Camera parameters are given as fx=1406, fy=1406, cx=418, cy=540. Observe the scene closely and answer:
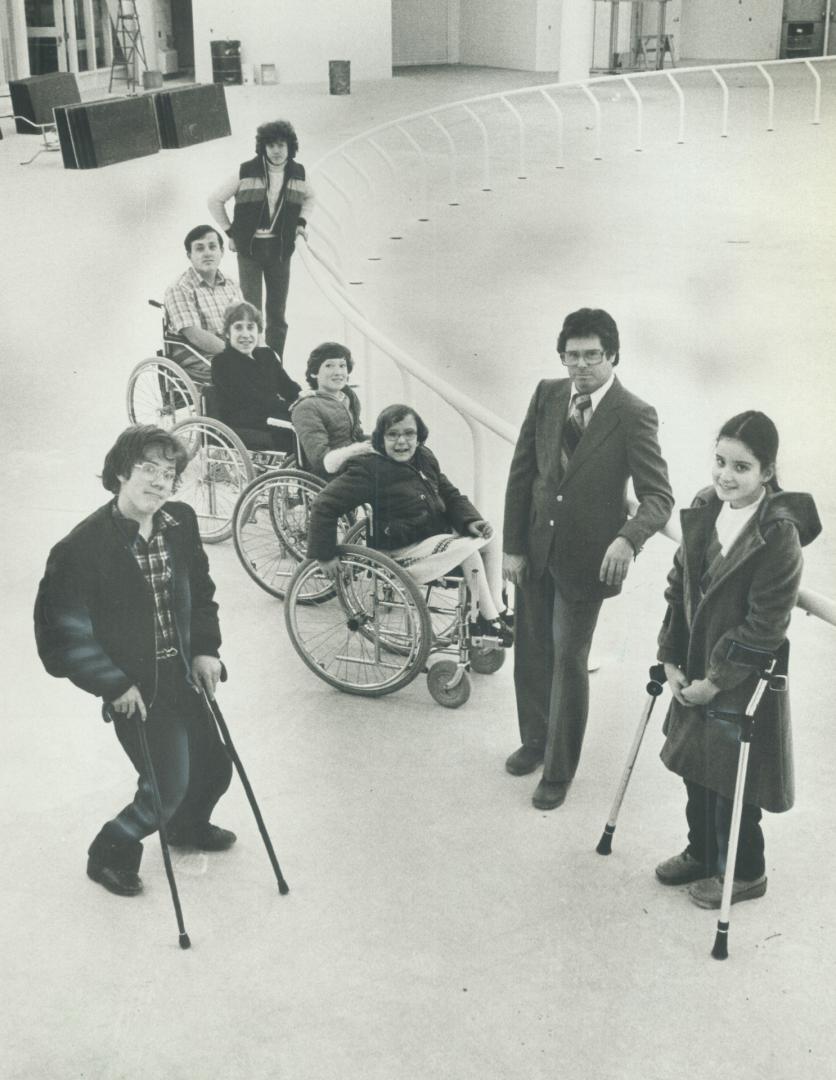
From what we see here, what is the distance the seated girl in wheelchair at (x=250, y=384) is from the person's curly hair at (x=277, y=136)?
1.10m

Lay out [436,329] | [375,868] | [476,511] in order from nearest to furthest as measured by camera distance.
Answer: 1. [375,868]
2. [476,511]
3. [436,329]

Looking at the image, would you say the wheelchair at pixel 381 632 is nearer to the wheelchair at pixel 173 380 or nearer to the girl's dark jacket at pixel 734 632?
the wheelchair at pixel 173 380

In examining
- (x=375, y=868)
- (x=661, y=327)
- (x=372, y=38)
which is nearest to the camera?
(x=375, y=868)

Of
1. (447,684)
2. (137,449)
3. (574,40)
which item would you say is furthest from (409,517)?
(574,40)

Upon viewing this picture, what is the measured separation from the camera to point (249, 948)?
14.3 feet

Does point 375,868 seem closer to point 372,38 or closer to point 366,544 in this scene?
point 366,544

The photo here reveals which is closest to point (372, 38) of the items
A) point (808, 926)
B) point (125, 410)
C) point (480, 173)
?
point (125, 410)

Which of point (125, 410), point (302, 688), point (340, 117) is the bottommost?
point (302, 688)

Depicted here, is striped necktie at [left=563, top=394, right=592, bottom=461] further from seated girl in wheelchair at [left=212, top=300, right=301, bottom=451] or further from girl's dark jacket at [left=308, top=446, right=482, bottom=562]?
seated girl in wheelchair at [left=212, top=300, right=301, bottom=451]

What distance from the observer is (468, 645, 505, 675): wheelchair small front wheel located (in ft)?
19.8

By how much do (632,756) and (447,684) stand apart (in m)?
1.32

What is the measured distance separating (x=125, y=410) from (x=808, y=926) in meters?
4.84

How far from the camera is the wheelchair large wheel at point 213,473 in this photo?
6.76 meters

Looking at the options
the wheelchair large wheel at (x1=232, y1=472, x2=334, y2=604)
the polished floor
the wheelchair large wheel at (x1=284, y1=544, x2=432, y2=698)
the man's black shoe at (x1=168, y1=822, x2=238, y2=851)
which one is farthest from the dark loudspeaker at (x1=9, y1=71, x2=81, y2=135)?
the man's black shoe at (x1=168, y1=822, x2=238, y2=851)
